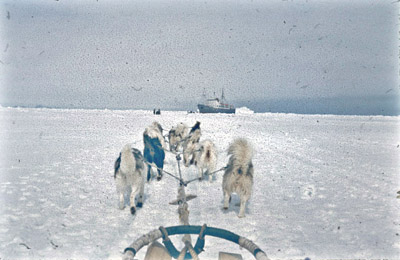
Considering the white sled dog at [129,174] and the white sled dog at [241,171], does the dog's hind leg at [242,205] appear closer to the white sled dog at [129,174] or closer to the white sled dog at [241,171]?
the white sled dog at [241,171]

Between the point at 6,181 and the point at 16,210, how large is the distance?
2.31 m

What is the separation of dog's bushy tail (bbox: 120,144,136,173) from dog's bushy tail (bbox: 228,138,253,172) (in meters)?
1.81

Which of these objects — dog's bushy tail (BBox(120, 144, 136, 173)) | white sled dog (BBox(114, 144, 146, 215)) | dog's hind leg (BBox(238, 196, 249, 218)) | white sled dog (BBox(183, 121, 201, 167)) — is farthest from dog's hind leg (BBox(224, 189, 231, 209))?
white sled dog (BBox(183, 121, 201, 167))

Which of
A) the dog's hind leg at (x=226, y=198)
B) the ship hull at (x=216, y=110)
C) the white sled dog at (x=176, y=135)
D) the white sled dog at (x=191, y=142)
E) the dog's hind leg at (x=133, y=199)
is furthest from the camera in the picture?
the ship hull at (x=216, y=110)

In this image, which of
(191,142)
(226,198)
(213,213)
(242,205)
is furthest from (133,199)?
(191,142)

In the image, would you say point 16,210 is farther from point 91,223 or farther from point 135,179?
point 135,179

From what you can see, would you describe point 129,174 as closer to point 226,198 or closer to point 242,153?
point 226,198

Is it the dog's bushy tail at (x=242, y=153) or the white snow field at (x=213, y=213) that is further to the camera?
the dog's bushy tail at (x=242, y=153)

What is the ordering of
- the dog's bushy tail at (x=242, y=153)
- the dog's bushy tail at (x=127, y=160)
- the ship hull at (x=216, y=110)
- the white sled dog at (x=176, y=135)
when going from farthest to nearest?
the ship hull at (x=216, y=110), the white sled dog at (x=176, y=135), the dog's bushy tail at (x=127, y=160), the dog's bushy tail at (x=242, y=153)

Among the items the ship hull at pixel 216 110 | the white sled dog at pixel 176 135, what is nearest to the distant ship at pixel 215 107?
the ship hull at pixel 216 110

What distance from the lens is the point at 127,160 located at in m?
4.66

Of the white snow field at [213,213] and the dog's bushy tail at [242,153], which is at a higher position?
the dog's bushy tail at [242,153]

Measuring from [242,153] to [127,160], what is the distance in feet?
6.68

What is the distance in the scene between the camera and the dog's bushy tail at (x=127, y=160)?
183 inches
